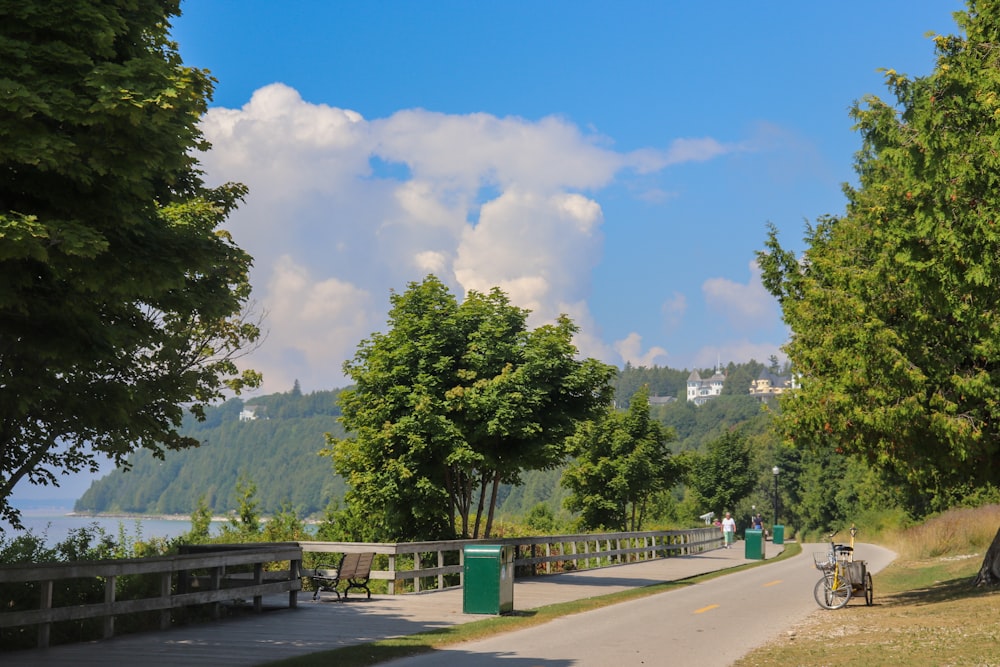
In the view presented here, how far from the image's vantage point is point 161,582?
14.6 meters

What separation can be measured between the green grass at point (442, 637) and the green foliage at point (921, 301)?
6.57 meters

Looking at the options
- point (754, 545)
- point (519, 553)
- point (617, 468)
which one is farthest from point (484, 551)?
point (617, 468)

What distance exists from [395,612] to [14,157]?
11081mm

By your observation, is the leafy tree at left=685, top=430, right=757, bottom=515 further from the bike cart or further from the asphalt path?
the bike cart

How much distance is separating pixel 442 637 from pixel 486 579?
3340mm

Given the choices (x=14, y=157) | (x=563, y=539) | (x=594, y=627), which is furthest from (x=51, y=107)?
(x=563, y=539)

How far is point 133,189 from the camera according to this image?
10.2 meters

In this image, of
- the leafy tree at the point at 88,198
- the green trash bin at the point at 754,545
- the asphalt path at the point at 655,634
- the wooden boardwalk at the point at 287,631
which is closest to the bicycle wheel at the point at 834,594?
the asphalt path at the point at 655,634

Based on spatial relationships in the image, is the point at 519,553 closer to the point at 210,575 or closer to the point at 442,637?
the point at 210,575

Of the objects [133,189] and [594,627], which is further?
[594,627]

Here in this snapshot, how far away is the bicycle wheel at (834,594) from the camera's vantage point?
19562 mm

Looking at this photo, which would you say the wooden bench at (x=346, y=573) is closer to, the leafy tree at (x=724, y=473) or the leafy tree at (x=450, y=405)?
the leafy tree at (x=450, y=405)

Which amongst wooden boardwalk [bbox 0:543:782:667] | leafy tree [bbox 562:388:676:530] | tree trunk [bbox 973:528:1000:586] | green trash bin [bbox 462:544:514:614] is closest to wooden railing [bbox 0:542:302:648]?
wooden boardwalk [bbox 0:543:782:667]

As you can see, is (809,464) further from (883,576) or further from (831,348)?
(831,348)
